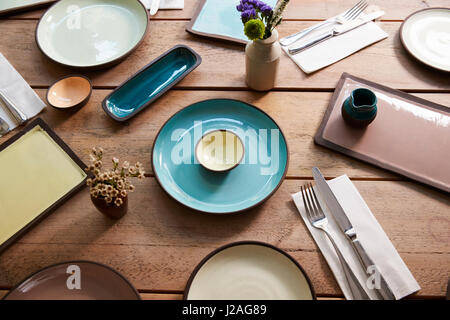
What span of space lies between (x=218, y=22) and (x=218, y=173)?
527 mm

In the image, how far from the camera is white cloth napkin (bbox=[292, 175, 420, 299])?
2.42 ft

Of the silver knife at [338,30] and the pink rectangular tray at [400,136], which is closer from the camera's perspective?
the pink rectangular tray at [400,136]

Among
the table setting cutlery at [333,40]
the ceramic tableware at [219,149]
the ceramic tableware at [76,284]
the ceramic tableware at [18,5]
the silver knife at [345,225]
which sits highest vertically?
the ceramic tableware at [18,5]

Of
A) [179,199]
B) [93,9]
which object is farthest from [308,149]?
[93,9]

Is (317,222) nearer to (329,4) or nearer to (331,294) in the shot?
(331,294)

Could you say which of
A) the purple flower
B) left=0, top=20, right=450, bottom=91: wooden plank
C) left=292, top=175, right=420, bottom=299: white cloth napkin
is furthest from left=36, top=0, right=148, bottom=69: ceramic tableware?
left=292, top=175, right=420, bottom=299: white cloth napkin

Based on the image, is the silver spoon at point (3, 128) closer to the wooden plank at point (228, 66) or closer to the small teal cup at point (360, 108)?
the wooden plank at point (228, 66)

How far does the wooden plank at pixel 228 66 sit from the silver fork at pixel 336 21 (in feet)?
0.11

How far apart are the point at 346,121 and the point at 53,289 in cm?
76

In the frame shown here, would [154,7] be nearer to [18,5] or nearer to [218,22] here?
[218,22]

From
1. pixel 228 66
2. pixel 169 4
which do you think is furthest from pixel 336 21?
pixel 169 4

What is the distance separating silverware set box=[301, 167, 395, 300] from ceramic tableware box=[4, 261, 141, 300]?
1.31 feet

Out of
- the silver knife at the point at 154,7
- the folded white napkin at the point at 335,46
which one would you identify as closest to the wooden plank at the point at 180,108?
the folded white napkin at the point at 335,46

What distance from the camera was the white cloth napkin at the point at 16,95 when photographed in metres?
0.97
